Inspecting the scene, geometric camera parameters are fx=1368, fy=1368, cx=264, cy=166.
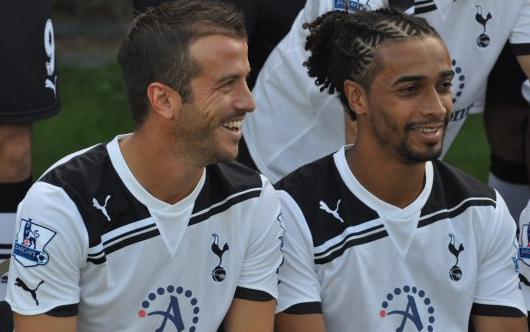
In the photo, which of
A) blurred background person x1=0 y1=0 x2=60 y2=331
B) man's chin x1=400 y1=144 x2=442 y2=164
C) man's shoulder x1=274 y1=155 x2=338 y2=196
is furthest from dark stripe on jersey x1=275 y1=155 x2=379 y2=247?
blurred background person x1=0 y1=0 x2=60 y2=331

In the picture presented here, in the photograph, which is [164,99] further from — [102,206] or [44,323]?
[44,323]

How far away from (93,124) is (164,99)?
3918 mm

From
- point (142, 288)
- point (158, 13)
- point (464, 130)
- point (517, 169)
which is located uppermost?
point (158, 13)

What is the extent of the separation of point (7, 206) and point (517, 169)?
214 centimetres

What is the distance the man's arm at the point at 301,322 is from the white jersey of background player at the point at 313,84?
956 mm

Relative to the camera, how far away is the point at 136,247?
3.91 metres

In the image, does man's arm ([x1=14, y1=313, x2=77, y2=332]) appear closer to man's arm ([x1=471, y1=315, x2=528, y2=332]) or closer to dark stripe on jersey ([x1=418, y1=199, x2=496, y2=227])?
dark stripe on jersey ([x1=418, y1=199, x2=496, y2=227])

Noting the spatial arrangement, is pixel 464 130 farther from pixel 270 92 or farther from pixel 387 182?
pixel 387 182

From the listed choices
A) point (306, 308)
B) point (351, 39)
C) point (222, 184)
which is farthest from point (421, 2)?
point (306, 308)

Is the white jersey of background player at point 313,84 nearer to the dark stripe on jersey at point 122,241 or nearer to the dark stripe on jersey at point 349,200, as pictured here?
the dark stripe on jersey at point 349,200

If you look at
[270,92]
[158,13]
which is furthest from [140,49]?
[270,92]

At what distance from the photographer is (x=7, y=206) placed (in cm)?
468

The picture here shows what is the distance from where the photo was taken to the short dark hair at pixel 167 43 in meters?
3.86

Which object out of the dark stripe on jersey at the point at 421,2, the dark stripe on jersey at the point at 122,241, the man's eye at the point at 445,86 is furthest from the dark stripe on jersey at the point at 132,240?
the dark stripe on jersey at the point at 421,2
